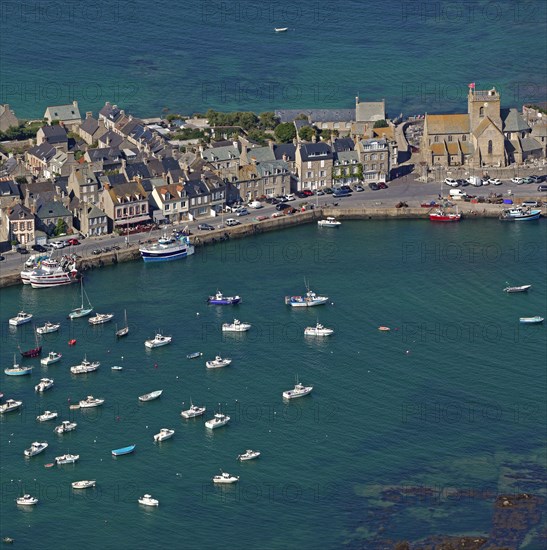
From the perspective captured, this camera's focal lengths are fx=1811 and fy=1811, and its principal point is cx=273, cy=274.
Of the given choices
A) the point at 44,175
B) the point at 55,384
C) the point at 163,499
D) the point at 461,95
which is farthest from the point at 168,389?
the point at 461,95

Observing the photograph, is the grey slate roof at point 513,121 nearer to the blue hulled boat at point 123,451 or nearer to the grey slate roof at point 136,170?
the grey slate roof at point 136,170

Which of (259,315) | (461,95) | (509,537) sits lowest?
(509,537)

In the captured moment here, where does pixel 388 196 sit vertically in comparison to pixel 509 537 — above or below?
above

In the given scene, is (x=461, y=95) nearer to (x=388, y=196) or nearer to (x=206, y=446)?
(x=388, y=196)

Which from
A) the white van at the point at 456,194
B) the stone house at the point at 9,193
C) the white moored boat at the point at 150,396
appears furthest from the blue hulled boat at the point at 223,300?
the white van at the point at 456,194

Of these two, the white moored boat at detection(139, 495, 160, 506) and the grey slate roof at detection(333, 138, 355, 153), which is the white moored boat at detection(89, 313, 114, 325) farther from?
the grey slate roof at detection(333, 138, 355, 153)

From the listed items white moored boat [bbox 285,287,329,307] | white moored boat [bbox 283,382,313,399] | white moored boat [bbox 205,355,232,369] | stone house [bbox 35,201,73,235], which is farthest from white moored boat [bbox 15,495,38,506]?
stone house [bbox 35,201,73,235]
